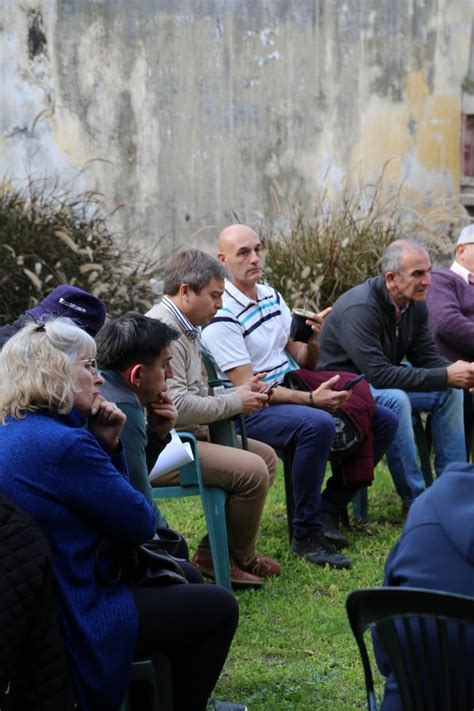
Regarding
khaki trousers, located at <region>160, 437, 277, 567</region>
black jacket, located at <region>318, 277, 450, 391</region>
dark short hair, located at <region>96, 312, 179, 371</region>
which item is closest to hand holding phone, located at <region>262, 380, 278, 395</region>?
khaki trousers, located at <region>160, 437, 277, 567</region>

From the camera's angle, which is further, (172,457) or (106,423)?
(172,457)

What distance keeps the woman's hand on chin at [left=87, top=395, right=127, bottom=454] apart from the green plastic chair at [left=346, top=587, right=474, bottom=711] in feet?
3.68

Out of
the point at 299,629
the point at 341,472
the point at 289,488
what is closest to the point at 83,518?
the point at 299,629

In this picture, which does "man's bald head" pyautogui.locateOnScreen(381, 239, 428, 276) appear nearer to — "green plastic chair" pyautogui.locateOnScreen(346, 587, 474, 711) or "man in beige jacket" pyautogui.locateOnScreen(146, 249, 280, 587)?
"man in beige jacket" pyautogui.locateOnScreen(146, 249, 280, 587)

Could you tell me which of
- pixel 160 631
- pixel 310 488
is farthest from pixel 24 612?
pixel 310 488

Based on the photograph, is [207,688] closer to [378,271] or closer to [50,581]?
[50,581]

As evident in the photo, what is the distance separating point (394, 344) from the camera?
6922mm

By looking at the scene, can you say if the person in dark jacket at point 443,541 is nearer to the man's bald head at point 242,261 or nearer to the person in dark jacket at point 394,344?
the man's bald head at point 242,261

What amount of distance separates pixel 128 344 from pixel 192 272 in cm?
135

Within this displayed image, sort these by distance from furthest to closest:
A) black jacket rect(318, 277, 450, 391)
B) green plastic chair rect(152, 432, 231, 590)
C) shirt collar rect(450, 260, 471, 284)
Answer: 1. shirt collar rect(450, 260, 471, 284)
2. black jacket rect(318, 277, 450, 391)
3. green plastic chair rect(152, 432, 231, 590)

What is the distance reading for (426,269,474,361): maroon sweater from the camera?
7.41 meters

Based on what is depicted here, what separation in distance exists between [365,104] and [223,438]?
732 cm

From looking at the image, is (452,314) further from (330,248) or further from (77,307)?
(77,307)

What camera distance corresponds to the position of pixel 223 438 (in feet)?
18.6
